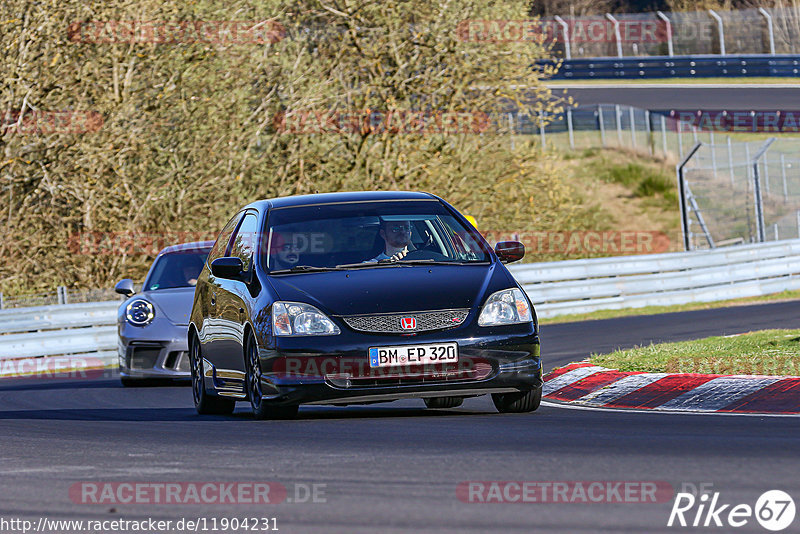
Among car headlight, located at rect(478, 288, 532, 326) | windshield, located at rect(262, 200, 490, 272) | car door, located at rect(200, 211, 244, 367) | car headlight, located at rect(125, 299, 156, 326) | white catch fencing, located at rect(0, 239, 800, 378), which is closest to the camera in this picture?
car headlight, located at rect(478, 288, 532, 326)

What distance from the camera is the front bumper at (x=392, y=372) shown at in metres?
8.66

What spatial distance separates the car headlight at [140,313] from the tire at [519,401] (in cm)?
602

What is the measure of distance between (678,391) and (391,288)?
2.26m

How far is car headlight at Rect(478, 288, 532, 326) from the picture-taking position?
889 cm

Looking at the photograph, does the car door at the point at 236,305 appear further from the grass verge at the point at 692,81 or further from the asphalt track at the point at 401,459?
the grass verge at the point at 692,81

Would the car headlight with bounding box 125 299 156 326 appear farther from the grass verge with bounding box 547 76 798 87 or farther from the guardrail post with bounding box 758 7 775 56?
the guardrail post with bounding box 758 7 775 56

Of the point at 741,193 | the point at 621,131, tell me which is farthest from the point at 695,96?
the point at 741,193

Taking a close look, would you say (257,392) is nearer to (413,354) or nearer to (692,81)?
(413,354)

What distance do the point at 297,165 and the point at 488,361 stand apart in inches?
755

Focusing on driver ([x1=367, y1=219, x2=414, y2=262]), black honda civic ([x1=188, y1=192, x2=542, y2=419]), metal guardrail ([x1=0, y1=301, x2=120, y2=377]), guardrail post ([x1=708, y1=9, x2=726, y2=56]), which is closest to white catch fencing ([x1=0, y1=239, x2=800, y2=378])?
metal guardrail ([x1=0, y1=301, x2=120, y2=377])

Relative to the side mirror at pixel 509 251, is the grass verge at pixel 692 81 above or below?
below

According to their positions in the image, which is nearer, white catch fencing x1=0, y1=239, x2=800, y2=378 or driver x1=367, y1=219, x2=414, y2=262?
driver x1=367, y1=219, x2=414, y2=262

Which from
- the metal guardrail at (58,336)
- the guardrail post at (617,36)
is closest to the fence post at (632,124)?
the guardrail post at (617,36)

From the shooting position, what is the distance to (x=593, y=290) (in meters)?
24.0
